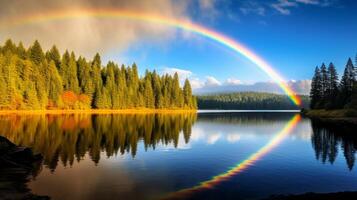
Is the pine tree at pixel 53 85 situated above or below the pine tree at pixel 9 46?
below

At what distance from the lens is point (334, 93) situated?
99.2 meters

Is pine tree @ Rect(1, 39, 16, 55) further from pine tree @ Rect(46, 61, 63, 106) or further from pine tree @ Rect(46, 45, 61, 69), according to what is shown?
pine tree @ Rect(46, 61, 63, 106)

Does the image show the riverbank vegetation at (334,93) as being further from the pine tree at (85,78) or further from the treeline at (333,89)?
the pine tree at (85,78)

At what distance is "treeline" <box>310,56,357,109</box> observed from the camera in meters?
91.3

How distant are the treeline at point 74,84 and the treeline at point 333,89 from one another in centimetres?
6987

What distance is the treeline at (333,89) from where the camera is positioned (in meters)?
91.3

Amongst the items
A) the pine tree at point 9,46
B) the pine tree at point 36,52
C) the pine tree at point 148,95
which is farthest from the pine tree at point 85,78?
the pine tree at point 148,95

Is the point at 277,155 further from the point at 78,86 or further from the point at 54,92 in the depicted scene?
the point at 78,86

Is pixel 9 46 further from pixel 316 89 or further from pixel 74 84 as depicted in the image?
pixel 316 89

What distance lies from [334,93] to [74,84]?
90.9 metres

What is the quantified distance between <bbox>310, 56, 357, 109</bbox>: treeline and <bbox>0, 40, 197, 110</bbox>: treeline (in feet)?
229

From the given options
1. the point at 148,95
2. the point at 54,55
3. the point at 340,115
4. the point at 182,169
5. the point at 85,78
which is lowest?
the point at 182,169

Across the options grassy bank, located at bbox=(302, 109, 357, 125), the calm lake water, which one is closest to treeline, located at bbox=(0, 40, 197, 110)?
the calm lake water

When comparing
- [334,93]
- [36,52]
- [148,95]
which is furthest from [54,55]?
[334,93]
